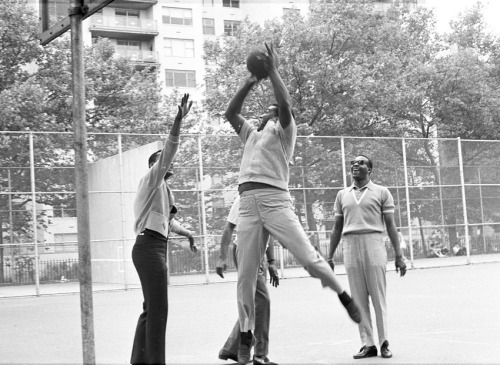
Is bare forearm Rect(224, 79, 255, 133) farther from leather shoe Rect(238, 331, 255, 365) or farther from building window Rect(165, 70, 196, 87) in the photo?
building window Rect(165, 70, 196, 87)

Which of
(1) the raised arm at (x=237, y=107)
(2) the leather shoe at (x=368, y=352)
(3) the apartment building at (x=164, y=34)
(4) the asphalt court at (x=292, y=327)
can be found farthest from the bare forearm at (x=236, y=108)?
(3) the apartment building at (x=164, y=34)

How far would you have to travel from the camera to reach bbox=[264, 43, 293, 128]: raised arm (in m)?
6.20

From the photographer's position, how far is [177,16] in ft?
193

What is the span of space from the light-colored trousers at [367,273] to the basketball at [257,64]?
8.07 feet

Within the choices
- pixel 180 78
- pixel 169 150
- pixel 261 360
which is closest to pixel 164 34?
pixel 180 78

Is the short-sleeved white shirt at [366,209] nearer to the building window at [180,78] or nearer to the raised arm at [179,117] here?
the raised arm at [179,117]

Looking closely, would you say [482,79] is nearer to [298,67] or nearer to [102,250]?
[298,67]

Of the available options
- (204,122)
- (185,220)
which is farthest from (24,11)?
(185,220)

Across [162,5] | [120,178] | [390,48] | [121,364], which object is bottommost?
[121,364]

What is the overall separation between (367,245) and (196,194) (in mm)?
14487

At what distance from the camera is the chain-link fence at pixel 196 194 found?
20438 millimetres

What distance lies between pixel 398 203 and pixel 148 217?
19644 millimetres

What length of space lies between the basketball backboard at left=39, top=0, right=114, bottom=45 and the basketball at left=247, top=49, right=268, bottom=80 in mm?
1188

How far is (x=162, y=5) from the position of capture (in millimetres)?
58438
